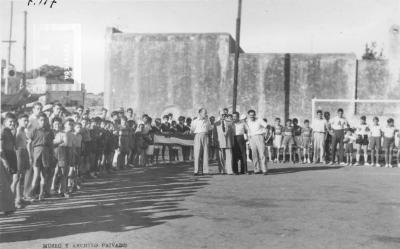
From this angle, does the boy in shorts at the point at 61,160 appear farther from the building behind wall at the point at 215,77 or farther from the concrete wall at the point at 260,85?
the concrete wall at the point at 260,85

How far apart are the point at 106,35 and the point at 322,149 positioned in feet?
45.3

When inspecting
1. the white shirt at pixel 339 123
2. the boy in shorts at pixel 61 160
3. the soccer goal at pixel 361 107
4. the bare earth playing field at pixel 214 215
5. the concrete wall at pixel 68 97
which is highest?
the concrete wall at pixel 68 97

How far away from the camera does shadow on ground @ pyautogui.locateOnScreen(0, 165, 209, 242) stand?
695cm

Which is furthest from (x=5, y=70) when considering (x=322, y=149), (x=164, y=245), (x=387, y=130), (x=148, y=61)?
(x=164, y=245)

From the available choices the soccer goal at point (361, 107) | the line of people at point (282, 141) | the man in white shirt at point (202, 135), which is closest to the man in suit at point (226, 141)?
the line of people at point (282, 141)

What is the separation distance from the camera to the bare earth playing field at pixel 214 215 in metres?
6.55

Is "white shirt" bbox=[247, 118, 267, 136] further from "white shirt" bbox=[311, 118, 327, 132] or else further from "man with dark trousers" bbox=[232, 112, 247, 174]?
"white shirt" bbox=[311, 118, 327, 132]

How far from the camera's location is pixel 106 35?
26.7 m

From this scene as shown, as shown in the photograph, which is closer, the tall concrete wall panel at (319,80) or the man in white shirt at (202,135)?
the man in white shirt at (202,135)

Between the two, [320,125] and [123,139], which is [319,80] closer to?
[320,125]

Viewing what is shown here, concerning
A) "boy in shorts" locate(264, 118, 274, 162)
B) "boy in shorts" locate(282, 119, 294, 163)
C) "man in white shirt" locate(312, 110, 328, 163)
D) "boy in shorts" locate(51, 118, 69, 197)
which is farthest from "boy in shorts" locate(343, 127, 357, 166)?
"boy in shorts" locate(51, 118, 69, 197)

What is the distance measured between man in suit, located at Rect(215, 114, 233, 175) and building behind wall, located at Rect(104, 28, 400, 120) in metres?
11.5

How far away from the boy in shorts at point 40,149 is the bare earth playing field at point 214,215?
53 centimetres

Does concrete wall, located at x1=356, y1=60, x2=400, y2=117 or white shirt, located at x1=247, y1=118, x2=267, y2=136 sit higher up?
concrete wall, located at x1=356, y1=60, x2=400, y2=117
